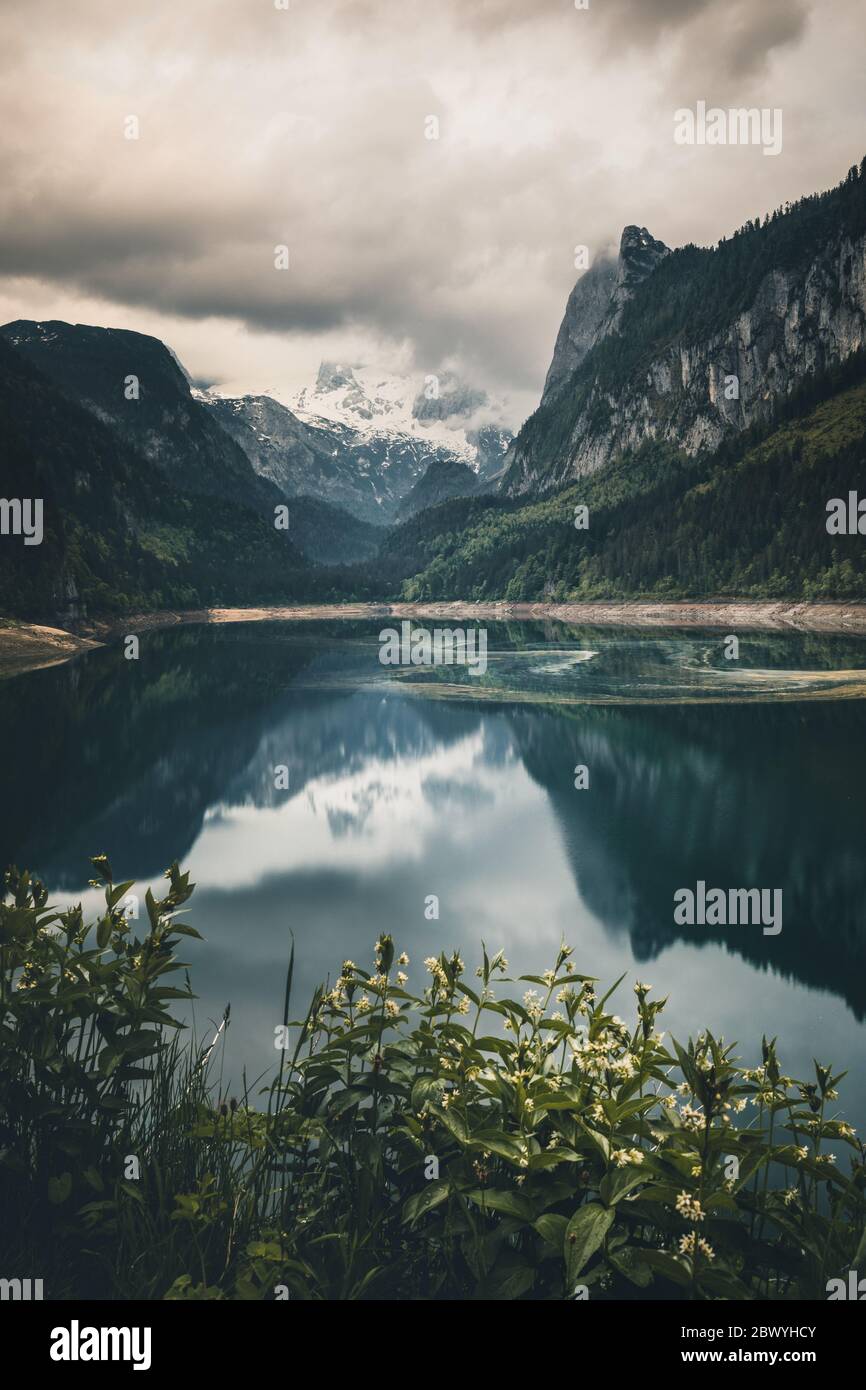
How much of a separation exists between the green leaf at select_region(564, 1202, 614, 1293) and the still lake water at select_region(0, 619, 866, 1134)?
394 inches

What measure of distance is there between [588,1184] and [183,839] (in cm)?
2822

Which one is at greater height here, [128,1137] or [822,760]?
[822,760]

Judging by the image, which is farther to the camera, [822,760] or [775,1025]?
[822,760]

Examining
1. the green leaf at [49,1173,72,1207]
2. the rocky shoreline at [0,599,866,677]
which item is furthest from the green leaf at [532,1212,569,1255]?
the rocky shoreline at [0,599,866,677]

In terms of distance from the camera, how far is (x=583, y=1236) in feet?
16.3

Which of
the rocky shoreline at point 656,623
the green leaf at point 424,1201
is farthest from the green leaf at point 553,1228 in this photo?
the rocky shoreline at point 656,623

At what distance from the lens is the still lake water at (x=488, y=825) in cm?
1916

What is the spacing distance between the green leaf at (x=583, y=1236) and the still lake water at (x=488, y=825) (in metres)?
10.0

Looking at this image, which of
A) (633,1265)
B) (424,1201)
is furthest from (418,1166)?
(633,1265)

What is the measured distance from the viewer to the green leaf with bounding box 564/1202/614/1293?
484 cm

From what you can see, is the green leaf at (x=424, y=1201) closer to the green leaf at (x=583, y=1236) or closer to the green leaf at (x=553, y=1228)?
the green leaf at (x=553, y=1228)
